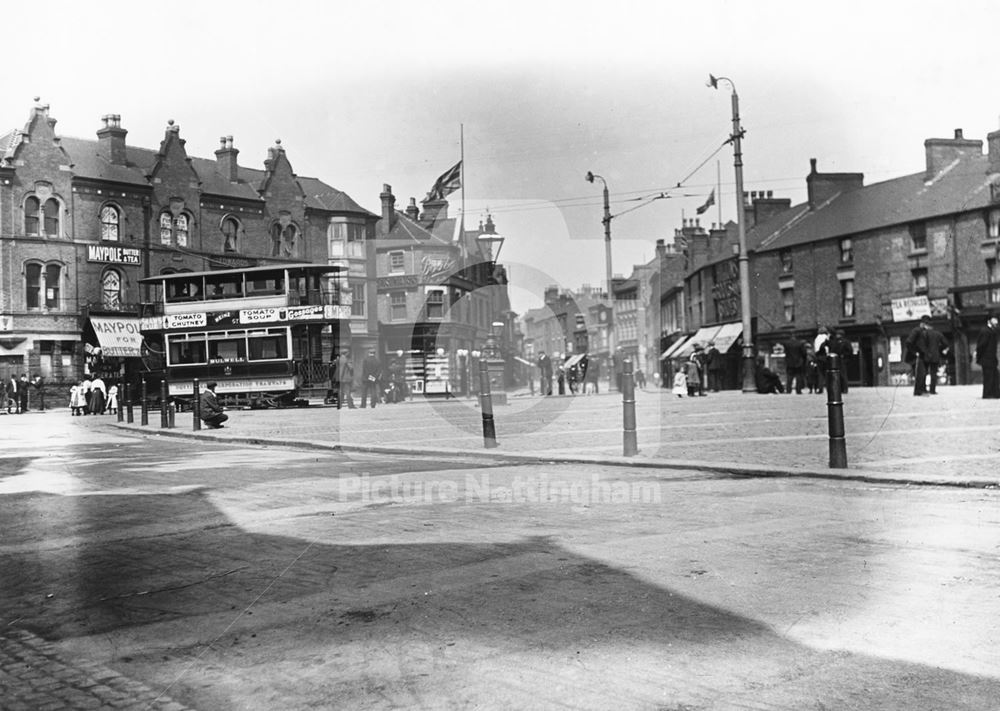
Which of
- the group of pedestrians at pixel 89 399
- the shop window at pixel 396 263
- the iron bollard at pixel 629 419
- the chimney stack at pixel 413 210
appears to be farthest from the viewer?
the chimney stack at pixel 413 210

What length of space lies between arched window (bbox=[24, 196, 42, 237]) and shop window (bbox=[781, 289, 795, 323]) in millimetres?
35428

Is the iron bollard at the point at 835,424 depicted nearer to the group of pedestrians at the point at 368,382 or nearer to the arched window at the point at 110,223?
the group of pedestrians at the point at 368,382

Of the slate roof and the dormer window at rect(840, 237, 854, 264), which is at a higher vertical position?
the slate roof

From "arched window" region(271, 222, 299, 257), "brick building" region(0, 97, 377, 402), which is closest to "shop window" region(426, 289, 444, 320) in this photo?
"brick building" region(0, 97, 377, 402)

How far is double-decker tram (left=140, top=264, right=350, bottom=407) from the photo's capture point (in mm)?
31938

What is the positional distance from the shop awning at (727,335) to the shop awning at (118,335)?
2834cm

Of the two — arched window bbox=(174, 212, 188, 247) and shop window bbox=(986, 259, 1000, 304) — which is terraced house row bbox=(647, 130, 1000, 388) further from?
arched window bbox=(174, 212, 188, 247)

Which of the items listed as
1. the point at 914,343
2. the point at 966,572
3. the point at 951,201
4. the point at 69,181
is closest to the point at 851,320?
the point at 951,201

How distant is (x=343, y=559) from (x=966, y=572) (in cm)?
313

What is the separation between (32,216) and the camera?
41562 millimetres

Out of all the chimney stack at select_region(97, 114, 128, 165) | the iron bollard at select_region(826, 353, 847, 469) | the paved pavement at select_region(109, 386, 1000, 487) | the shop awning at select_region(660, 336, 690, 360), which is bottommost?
the paved pavement at select_region(109, 386, 1000, 487)

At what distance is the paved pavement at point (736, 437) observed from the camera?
28.7ft

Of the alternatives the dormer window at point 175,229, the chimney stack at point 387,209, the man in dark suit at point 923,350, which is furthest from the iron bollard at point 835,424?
the chimney stack at point 387,209

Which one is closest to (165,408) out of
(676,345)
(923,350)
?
(923,350)
